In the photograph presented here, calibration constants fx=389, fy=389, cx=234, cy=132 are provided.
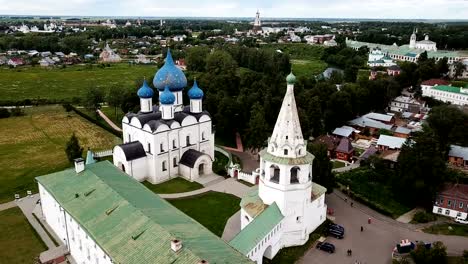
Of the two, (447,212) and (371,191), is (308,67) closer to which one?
(371,191)

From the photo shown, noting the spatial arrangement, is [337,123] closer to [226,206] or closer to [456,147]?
[456,147]

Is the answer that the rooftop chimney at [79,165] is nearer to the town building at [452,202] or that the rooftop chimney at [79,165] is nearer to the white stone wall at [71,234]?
the white stone wall at [71,234]

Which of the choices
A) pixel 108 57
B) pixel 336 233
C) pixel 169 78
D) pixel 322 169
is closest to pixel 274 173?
pixel 336 233

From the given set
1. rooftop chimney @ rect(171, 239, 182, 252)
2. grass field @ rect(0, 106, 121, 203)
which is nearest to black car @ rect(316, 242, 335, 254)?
rooftop chimney @ rect(171, 239, 182, 252)

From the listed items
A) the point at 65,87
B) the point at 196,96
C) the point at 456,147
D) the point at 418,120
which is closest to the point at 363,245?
the point at 196,96

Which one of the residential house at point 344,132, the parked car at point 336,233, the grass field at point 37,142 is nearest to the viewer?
the parked car at point 336,233

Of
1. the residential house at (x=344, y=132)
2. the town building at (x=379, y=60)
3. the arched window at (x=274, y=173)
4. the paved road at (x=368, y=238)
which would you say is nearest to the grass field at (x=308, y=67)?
the town building at (x=379, y=60)

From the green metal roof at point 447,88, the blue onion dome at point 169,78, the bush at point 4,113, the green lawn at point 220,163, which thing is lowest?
the green lawn at point 220,163
